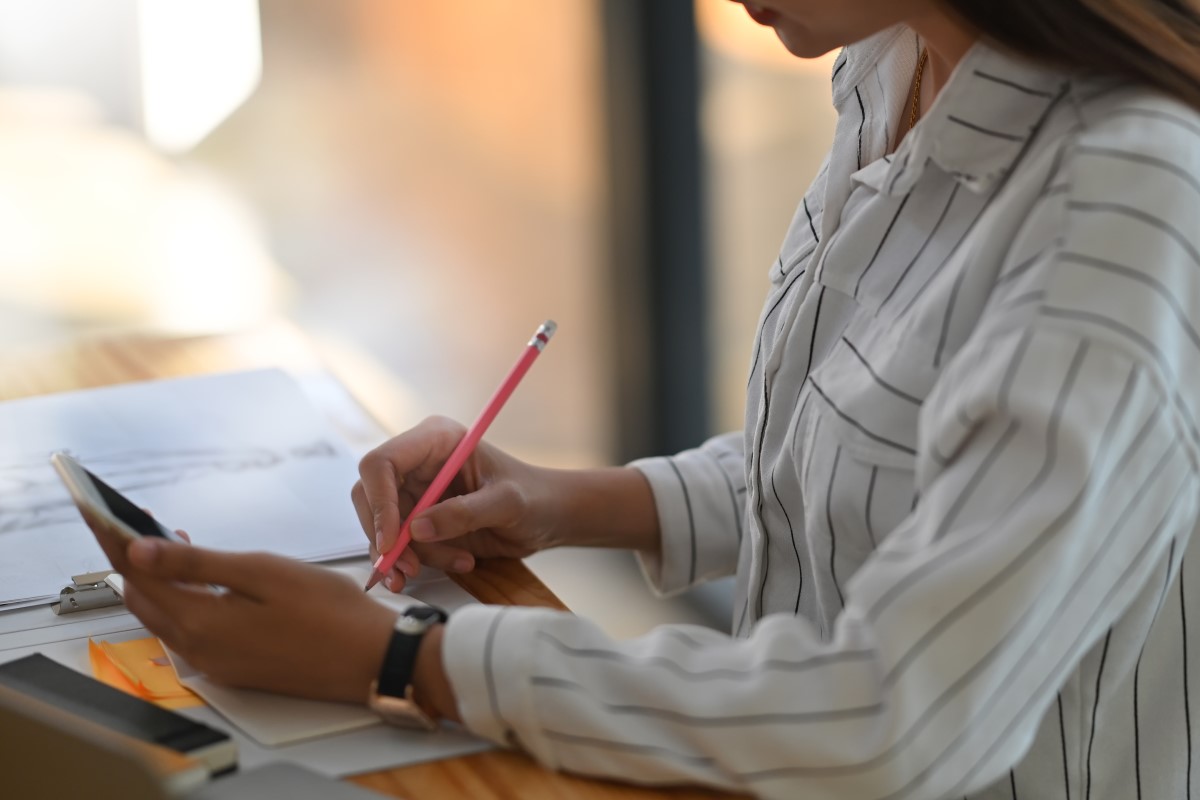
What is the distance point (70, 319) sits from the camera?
7.06 ft

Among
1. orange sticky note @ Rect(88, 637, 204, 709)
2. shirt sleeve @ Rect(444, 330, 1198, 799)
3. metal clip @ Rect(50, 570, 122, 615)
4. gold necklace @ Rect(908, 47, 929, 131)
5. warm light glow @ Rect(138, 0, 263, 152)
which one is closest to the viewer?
shirt sleeve @ Rect(444, 330, 1198, 799)

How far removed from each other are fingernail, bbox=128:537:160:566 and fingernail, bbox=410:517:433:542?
195 mm

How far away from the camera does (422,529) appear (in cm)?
87

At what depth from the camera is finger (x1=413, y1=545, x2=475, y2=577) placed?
2.95 feet

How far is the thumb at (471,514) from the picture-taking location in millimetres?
875

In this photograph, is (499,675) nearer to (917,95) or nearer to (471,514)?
(471,514)

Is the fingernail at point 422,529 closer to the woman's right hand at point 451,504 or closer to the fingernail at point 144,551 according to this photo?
the woman's right hand at point 451,504

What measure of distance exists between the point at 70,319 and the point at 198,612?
1.59 metres

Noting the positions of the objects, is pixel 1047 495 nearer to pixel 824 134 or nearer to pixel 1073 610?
pixel 1073 610

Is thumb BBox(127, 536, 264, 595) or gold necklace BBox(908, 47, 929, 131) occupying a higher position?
gold necklace BBox(908, 47, 929, 131)

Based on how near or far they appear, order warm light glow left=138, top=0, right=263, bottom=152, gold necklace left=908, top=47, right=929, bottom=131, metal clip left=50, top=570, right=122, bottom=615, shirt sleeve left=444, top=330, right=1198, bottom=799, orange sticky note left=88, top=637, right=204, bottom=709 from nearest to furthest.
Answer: shirt sleeve left=444, top=330, right=1198, bottom=799 < orange sticky note left=88, top=637, right=204, bottom=709 < metal clip left=50, top=570, right=122, bottom=615 < gold necklace left=908, top=47, right=929, bottom=131 < warm light glow left=138, top=0, right=263, bottom=152

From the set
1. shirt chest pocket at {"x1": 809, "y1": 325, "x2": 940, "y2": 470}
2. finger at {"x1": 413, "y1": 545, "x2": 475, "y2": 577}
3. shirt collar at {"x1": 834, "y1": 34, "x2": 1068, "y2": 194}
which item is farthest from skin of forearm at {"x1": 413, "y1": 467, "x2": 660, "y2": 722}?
shirt collar at {"x1": 834, "y1": 34, "x2": 1068, "y2": 194}

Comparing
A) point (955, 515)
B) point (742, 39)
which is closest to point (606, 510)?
point (955, 515)

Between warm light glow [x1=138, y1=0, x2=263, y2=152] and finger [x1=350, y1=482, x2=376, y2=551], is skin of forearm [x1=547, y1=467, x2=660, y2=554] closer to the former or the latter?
finger [x1=350, y1=482, x2=376, y2=551]
